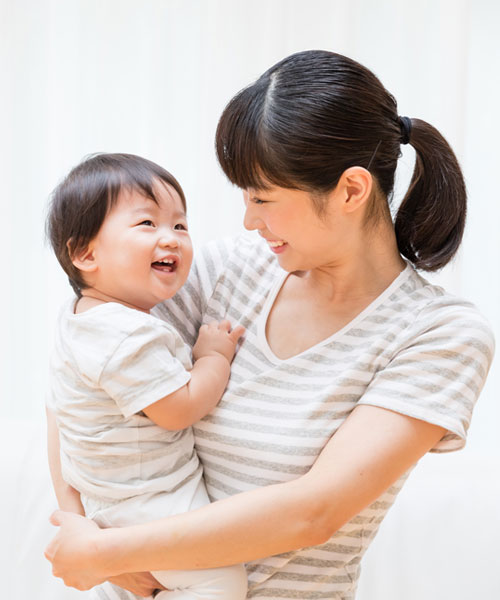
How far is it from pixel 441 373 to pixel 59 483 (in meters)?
0.74

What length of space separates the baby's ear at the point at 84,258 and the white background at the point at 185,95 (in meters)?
1.05

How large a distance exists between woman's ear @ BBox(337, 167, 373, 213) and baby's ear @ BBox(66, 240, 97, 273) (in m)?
0.46

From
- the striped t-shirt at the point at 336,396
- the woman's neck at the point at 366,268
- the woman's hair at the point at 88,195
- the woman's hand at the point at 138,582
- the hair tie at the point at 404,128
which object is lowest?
the woman's hand at the point at 138,582

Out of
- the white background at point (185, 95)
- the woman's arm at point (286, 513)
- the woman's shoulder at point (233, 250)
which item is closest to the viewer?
the woman's arm at point (286, 513)

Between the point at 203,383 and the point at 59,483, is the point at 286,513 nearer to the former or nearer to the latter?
the point at 203,383

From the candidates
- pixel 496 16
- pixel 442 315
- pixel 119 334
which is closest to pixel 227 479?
pixel 119 334

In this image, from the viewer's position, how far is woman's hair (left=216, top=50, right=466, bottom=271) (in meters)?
1.32

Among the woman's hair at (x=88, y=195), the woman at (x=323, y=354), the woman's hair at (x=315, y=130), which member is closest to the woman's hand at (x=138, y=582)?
the woman at (x=323, y=354)

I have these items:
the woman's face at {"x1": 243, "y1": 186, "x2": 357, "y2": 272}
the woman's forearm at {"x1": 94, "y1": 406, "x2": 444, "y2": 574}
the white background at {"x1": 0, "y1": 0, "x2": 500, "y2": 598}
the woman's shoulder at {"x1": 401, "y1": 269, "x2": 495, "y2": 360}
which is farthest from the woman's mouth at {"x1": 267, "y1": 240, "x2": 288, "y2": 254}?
the white background at {"x1": 0, "y1": 0, "x2": 500, "y2": 598}

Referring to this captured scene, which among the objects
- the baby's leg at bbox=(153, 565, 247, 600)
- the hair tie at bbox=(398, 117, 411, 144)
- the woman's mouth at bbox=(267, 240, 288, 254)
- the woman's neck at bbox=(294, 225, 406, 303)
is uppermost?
the hair tie at bbox=(398, 117, 411, 144)

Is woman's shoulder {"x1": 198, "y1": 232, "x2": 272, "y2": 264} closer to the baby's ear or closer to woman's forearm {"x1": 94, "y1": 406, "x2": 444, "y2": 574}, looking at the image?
the baby's ear

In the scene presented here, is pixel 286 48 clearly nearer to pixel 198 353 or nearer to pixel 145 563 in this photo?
pixel 198 353

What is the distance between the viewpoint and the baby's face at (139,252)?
4.73 feet

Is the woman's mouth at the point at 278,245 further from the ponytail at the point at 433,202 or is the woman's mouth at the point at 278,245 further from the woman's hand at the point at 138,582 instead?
the woman's hand at the point at 138,582
